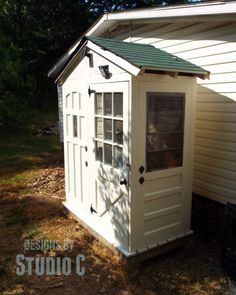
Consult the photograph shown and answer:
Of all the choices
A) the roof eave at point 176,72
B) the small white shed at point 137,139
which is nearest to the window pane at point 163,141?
the small white shed at point 137,139

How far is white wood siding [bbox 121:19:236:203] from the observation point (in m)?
4.25

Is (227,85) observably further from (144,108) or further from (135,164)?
(135,164)

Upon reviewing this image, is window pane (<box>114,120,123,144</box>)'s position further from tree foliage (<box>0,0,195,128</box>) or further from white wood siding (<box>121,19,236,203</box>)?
tree foliage (<box>0,0,195,128</box>)

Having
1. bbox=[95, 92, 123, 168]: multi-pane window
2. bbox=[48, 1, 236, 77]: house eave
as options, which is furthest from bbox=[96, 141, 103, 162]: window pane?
bbox=[48, 1, 236, 77]: house eave

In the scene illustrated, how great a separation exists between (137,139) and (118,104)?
524 mm

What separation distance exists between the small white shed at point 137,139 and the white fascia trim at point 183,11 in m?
0.63

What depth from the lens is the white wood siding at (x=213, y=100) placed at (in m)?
4.25

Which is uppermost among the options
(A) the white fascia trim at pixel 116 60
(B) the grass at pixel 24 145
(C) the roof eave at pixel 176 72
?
(A) the white fascia trim at pixel 116 60

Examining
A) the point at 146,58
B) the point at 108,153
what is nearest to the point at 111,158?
the point at 108,153

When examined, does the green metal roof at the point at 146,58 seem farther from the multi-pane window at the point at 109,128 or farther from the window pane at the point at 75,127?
the window pane at the point at 75,127

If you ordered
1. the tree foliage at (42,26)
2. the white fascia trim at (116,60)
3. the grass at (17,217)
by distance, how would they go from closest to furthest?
the white fascia trim at (116,60) → the grass at (17,217) → the tree foliage at (42,26)

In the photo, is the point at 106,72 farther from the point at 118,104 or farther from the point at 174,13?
the point at 174,13

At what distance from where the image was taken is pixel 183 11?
13.9 ft

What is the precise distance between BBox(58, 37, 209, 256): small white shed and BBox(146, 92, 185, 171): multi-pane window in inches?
0.5
